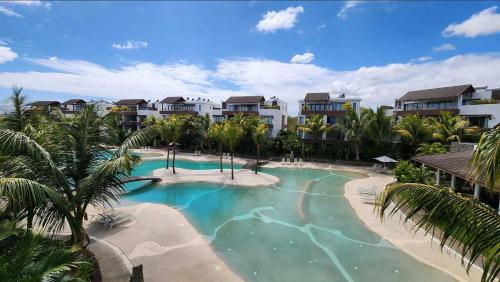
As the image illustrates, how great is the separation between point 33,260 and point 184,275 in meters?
6.13

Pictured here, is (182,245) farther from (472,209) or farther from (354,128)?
(354,128)

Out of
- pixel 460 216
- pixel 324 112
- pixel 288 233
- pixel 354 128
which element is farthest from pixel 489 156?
pixel 324 112

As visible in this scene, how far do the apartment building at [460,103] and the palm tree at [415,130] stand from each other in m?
6.42

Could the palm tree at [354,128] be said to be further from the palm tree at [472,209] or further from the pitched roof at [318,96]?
the palm tree at [472,209]

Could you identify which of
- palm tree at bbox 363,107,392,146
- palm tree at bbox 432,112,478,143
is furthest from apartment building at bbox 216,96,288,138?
palm tree at bbox 432,112,478,143

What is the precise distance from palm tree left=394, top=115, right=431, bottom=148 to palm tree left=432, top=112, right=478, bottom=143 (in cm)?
117

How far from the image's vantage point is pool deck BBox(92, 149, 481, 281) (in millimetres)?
10352

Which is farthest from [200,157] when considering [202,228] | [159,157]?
[202,228]

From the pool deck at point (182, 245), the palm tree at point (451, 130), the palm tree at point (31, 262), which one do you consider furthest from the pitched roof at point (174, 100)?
the palm tree at point (31, 262)

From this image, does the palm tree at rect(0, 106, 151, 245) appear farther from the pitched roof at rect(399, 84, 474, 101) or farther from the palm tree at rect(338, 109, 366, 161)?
the pitched roof at rect(399, 84, 474, 101)

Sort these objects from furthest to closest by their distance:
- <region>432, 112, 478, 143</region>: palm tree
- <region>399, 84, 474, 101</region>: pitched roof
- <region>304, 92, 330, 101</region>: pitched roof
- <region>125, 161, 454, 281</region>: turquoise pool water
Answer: <region>304, 92, 330, 101</region>: pitched roof
<region>399, 84, 474, 101</region>: pitched roof
<region>432, 112, 478, 143</region>: palm tree
<region>125, 161, 454, 281</region>: turquoise pool water

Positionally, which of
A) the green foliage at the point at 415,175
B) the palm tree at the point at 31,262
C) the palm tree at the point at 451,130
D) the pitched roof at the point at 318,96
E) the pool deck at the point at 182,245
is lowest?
the pool deck at the point at 182,245

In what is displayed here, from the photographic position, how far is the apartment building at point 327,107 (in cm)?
3938

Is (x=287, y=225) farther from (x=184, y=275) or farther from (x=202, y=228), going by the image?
(x=184, y=275)
